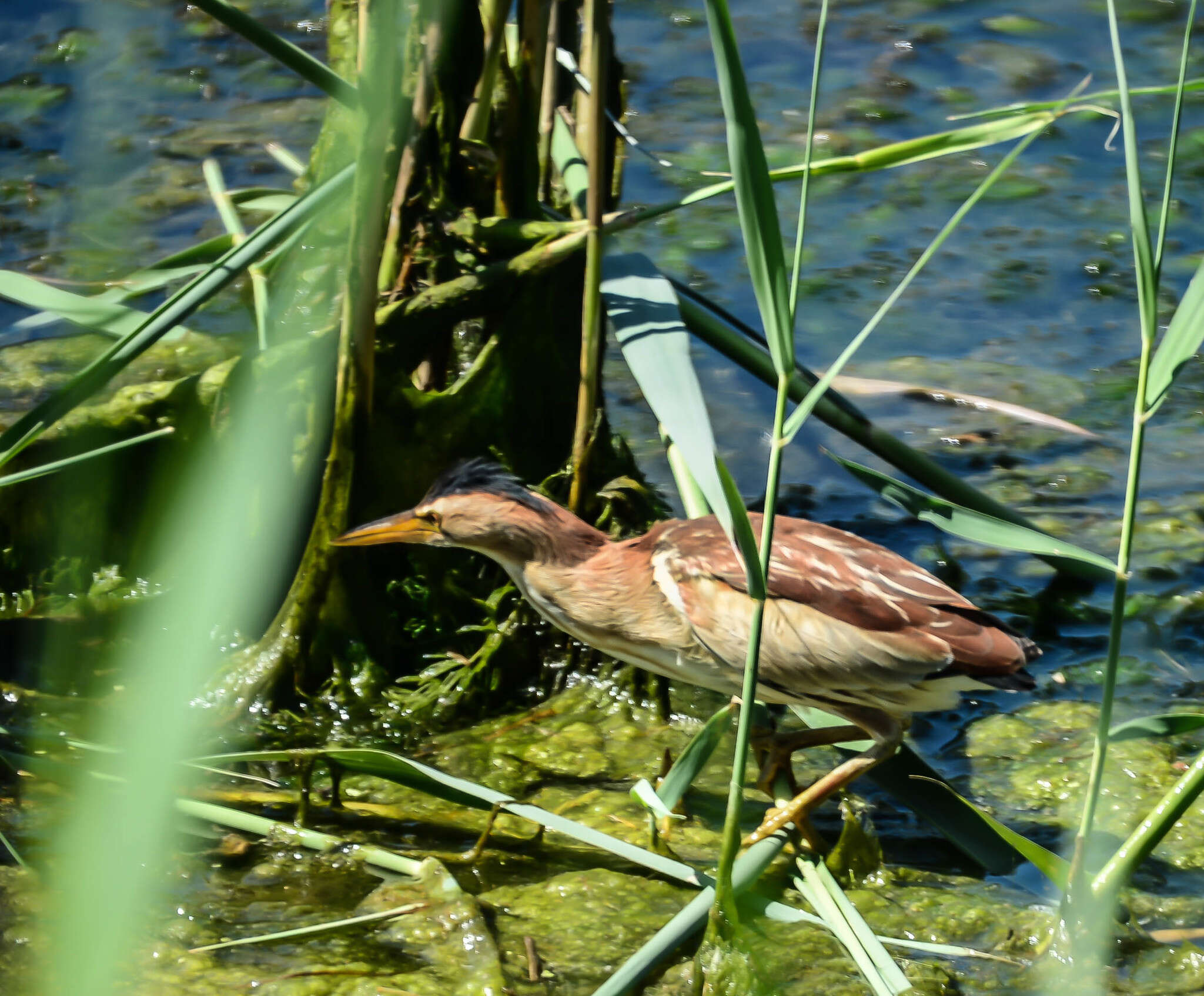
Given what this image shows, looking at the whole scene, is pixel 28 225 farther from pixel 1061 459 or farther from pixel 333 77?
pixel 1061 459

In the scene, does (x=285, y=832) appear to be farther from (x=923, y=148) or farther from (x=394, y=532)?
(x=923, y=148)

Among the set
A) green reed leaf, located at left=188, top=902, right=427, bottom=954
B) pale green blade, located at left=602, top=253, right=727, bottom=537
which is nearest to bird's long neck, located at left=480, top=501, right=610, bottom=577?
pale green blade, located at left=602, top=253, right=727, bottom=537

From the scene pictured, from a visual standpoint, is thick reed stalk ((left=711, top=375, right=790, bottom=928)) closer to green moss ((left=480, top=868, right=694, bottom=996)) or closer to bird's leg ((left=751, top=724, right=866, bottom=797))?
green moss ((left=480, top=868, right=694, bottom=996))

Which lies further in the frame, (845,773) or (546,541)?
→ (546,541)

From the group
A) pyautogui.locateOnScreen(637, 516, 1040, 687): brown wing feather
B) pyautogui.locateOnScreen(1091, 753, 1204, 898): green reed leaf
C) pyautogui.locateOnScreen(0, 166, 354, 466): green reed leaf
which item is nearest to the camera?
pyautogui.locateOnScreen(1091, 753, 1204, 898): green reed leaf

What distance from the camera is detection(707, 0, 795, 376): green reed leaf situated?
129cm

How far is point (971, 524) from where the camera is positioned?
200 centimetres

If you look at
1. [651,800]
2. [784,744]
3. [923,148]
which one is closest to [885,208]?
[923,148]

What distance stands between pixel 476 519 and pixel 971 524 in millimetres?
1019

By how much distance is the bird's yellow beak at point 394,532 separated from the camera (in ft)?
8.73

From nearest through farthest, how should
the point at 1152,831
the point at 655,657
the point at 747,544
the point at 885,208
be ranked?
the point at 747,544
the point at 1152,831
the point at 655,657
the point at 885,208

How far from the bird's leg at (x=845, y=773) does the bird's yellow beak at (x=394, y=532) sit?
2.69 feet

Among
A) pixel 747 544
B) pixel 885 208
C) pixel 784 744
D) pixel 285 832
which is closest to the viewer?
pixel 747 544

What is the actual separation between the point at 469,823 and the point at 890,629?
0.82 m
